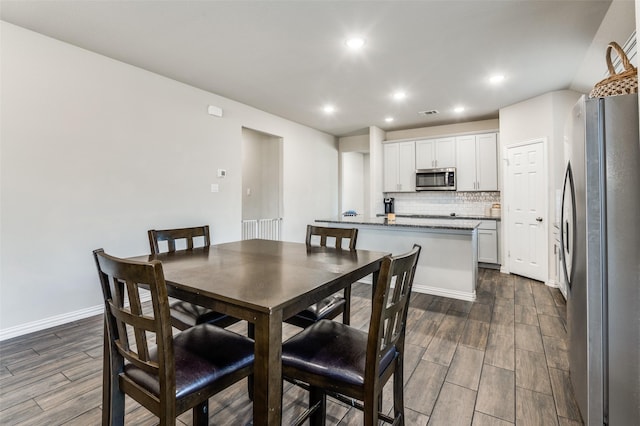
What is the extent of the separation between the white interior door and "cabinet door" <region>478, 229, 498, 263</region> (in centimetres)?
26

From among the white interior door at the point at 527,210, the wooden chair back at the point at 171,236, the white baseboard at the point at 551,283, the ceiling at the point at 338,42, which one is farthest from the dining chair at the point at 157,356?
the white interior door at the point at 527,210

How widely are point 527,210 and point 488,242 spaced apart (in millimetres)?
814

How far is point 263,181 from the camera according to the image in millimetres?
5648

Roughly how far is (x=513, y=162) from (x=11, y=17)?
5.88 meters

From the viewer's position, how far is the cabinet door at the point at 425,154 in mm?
5676

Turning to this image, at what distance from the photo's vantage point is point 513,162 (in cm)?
456

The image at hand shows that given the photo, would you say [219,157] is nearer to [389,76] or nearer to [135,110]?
[135,110]

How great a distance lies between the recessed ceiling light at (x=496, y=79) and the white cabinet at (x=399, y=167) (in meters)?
2.20

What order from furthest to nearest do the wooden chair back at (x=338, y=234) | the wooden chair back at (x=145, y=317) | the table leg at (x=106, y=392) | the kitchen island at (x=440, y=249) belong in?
the kitchen island at (x=440, y=249)
the wooden chair back at (x=338, y=234)
the table leg at (x=106, y=392)
the wooden chair back at (x=145, y=317)

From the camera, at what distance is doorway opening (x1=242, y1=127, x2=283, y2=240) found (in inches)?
208

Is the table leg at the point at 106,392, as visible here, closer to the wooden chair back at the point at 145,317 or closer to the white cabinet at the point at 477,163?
the wooden chair back at the point at 145,317

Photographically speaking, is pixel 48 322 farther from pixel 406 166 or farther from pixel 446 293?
pixel 406 166

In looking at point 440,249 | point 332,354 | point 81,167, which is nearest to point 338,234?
point 332,354

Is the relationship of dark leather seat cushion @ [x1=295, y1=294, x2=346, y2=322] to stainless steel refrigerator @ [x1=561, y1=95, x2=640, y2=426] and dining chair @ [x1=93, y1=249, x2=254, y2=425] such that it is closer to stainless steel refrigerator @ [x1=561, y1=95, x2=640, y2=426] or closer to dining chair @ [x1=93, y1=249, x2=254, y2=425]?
dining chair @ [x1=93, y1=249, x2=254, y2=425]
